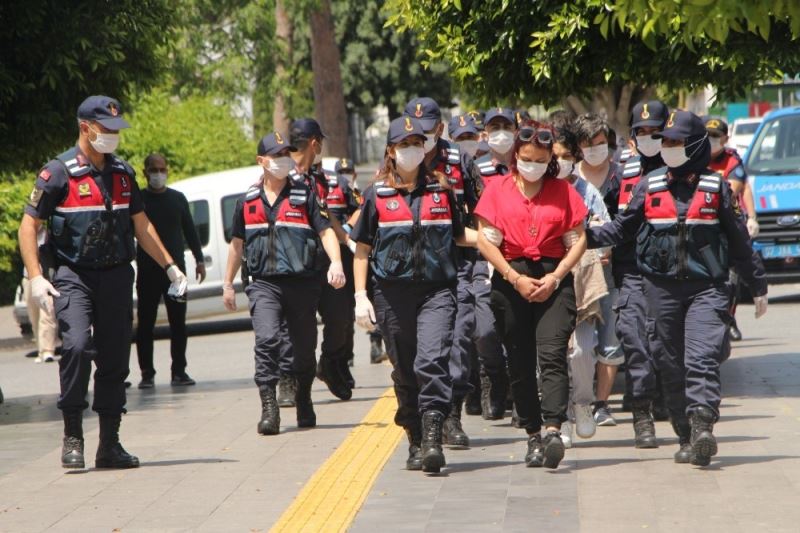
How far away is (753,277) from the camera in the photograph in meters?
8.56

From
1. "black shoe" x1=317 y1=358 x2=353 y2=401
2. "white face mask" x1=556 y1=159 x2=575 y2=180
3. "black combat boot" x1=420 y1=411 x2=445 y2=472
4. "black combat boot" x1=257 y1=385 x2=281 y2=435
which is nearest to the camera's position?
"black combat boot" x1=420 y1=411 x2=445 y2=472

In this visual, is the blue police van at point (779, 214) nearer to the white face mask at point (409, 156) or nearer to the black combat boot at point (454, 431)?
the black combat boot at point (454, 431)

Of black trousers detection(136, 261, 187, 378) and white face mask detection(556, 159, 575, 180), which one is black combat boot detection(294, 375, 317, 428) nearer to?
white face mask detection(556, 159, 575, 180)

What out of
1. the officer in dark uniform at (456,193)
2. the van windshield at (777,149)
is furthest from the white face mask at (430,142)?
the van windshield at (777,149)

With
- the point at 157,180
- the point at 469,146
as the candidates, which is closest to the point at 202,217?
the point at 157,180

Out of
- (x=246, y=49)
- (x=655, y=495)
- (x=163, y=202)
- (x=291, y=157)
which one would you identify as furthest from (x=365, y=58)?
(x=655, y=495)

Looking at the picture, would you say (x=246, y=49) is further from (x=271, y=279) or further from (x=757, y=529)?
(x=757, y=529)

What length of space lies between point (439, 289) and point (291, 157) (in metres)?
2.52

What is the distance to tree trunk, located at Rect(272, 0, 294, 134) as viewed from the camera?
32794 mm

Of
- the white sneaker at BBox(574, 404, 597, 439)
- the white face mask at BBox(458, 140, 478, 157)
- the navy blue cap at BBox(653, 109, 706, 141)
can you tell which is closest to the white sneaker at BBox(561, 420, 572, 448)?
the white sneaker at BBox(574, 404, 597, 439)

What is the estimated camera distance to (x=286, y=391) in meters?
11.5

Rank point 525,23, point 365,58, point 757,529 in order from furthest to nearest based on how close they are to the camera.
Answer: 1. point 365,58
2. point 525,23
3. point 757,529

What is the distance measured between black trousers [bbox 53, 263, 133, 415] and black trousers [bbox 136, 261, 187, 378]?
4.91 metres

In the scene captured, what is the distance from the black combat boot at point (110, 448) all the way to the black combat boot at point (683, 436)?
298 centimetres
